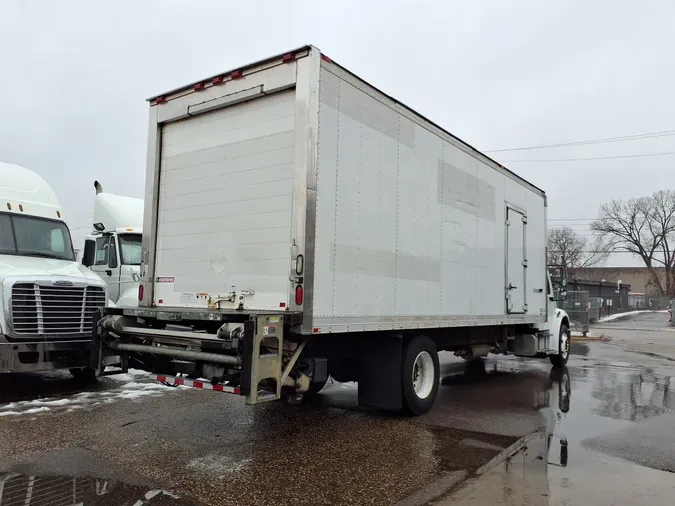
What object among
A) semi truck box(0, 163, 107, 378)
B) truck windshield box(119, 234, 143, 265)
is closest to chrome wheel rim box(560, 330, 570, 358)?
truck windshield box(119, 234, 143, 265)

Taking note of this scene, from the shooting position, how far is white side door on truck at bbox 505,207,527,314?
32.1 feet

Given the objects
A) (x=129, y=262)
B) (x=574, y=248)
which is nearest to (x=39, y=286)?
(x=129, y=262)

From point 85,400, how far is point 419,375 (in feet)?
16.1

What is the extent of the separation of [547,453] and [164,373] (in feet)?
14.1

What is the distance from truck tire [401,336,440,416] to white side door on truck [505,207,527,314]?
277 centimetres

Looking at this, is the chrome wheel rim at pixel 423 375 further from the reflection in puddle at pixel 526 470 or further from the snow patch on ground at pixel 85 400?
the snow patch on ground at pixel 85 400

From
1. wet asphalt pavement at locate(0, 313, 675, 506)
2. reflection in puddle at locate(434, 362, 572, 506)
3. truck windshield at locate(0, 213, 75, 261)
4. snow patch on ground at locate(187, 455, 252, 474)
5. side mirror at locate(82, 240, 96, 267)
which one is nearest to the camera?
reflection in puddle at locate(434, 362, 572, 506)

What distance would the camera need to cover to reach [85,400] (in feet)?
26.5

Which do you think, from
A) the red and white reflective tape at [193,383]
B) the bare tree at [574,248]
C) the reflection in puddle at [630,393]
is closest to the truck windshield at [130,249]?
the red and white reflective tape at [193,383]

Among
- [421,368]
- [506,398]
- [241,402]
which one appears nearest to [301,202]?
[421,368]

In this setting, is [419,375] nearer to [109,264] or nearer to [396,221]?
[396,221]

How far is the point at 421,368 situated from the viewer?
7.59m

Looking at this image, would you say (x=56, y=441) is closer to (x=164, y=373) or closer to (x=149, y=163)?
(x=164, y=373)

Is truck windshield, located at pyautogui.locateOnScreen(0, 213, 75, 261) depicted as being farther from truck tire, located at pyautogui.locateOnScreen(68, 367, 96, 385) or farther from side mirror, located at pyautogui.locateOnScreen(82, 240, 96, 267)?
truck tire, located at pyautogui.locateOnScreen(68, 367, 96, 385)
